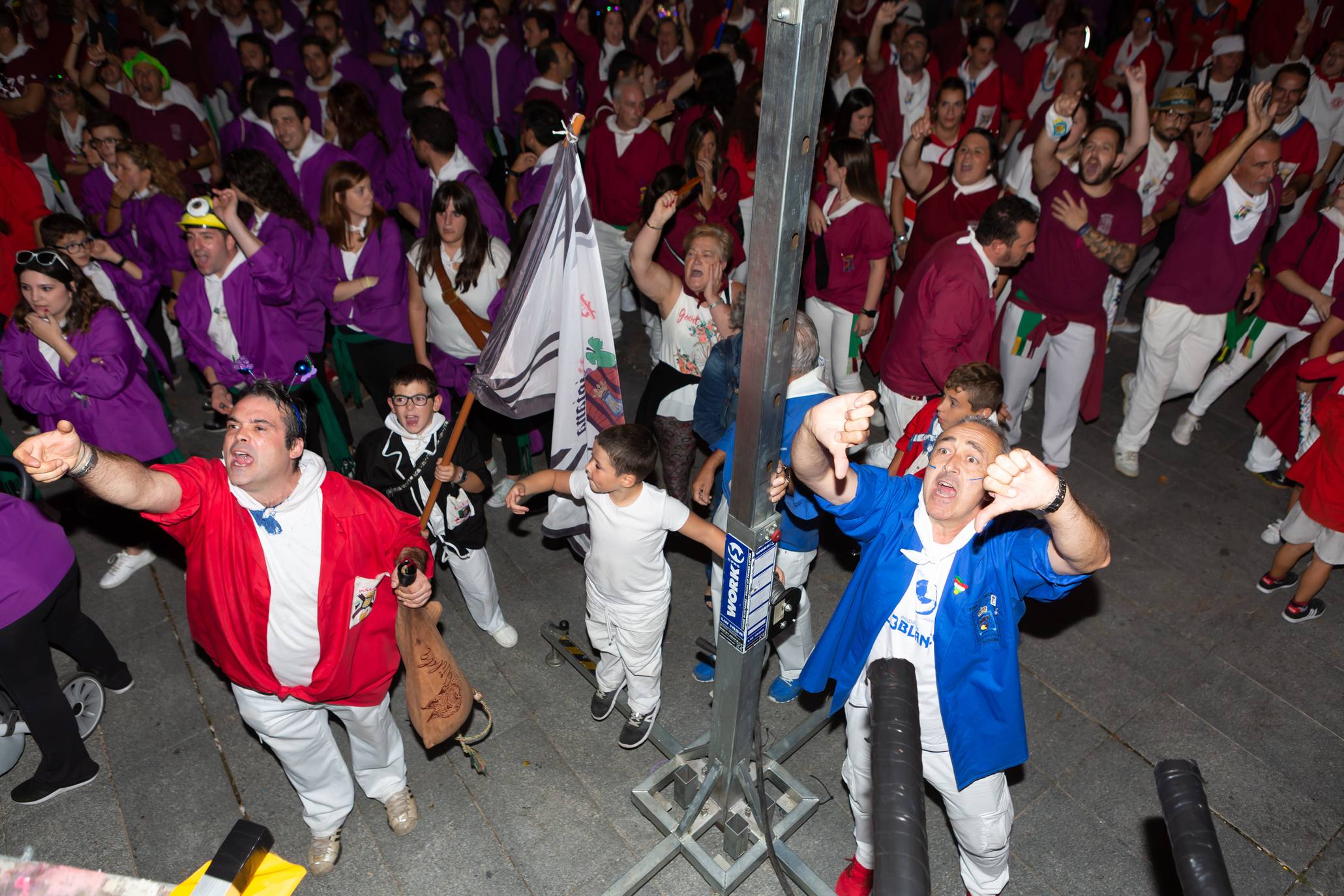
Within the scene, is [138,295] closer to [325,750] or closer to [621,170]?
[621,170]

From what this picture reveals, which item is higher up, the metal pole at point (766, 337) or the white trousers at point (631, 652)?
the metal pole at point (766, 337)

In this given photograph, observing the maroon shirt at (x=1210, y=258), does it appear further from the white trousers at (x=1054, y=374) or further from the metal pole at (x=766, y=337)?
the metal pole at (x=766, y=337)

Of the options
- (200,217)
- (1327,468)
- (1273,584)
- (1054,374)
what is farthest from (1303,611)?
(200,217)

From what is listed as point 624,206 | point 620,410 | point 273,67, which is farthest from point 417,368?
point 273,67

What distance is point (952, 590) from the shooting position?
2.97 meters

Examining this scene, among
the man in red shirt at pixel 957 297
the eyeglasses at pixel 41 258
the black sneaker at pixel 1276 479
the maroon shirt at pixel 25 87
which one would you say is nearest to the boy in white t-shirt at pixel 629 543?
the man in red shirt at pixel 957 297

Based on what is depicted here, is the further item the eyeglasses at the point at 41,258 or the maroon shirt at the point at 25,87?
the maroon shirt at the point at 25,87

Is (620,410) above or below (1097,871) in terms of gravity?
above

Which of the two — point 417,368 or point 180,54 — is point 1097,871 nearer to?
point 417,368

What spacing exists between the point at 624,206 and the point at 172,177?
3.40 meters

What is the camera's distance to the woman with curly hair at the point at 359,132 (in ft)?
24.7

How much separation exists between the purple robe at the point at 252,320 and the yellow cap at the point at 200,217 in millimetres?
282

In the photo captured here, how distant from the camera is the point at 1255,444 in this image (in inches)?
252

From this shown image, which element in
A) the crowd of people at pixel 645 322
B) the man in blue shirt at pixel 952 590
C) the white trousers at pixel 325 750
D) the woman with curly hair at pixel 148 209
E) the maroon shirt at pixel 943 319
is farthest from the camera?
the woman with curly hair at pixel 148 209
